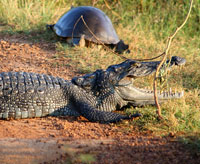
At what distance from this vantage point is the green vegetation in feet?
17.4

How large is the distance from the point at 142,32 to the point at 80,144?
5396 millimetres

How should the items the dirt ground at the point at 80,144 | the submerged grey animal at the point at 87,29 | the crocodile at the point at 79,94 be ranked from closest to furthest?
1. the dirt ground at the point at 80,144
2. the crocodile at the point at 79,94
3. the submerged grey animal at the point at 87,29

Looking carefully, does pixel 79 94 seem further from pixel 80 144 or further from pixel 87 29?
pixel 87 29

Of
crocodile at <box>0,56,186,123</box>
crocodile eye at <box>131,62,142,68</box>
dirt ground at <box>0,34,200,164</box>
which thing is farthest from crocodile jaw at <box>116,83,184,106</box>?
dirt ground at <box>0,34,200,164</box>

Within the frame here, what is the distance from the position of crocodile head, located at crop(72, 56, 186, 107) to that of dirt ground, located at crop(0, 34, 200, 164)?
55 centimetres

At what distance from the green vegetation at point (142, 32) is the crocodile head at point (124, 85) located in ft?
0.57

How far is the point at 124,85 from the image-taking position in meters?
4.56

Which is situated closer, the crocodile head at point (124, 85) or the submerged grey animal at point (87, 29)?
the crocodile head at point (124, 85)

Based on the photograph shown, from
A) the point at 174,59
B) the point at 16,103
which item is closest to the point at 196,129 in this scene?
the point at 174,59

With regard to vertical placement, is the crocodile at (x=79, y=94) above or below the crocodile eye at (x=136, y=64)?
below

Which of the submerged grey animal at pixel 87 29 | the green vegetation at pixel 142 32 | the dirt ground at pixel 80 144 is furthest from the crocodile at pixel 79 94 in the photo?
the submerged grey animal at pixel 87 29

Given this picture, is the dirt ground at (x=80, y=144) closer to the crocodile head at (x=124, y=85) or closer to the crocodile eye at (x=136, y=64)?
the crocodile head at (x=124, y=85)

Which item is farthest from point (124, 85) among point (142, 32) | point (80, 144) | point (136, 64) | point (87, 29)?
point (142, 32)

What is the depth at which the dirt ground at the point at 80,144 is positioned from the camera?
3068mm
